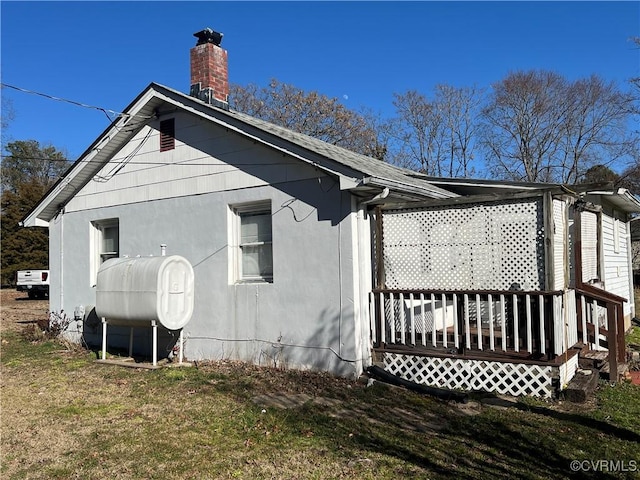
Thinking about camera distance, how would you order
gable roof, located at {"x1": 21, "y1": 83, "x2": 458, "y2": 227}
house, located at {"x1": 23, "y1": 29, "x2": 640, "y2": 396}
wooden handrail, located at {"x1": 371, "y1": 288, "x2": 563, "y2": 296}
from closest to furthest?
wooden handrail, located at {"x1": 371, "y1": 288, "x2": 563, "y2": 296}
house, located at {"x1": 23, "y1": 29, "x2": 640, "y2": 396}
gable roof, located at {"x1": 21, "y1": 83, "x2": 458, "y2": 227}

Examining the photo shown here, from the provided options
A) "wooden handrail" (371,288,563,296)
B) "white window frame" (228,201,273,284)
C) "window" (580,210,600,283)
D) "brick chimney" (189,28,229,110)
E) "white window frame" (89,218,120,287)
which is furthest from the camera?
"white window frame" (89,218,120,287)

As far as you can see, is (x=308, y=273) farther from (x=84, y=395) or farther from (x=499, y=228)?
(x=84, y=395)

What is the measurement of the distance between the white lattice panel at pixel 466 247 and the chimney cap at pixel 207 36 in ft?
18.0

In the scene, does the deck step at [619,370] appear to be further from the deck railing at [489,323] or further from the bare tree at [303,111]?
the bare tree at [303,111]

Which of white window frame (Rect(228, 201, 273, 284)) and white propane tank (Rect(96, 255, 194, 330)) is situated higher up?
white window frame (Rect(228, 201, 273, 284))

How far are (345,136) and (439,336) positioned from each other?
25333 mm

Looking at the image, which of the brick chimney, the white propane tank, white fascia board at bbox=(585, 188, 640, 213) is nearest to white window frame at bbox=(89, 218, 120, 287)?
the white propane tank

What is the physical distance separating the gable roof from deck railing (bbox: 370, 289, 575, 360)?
1.68 m

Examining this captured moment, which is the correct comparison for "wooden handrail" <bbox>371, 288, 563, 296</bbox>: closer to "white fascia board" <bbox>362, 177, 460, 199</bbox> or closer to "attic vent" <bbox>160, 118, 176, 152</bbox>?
"white fascia board" <bbox>362, 177, 460, 199</bbox>

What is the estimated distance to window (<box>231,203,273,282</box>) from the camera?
8.84m

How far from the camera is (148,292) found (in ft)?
28.6

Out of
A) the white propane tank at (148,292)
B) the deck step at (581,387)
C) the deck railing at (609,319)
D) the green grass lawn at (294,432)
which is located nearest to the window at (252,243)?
the white propane tank at (148,292)

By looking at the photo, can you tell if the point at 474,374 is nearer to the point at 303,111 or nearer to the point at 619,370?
the point at 619,370

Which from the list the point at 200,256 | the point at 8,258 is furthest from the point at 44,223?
the point at 8,258
